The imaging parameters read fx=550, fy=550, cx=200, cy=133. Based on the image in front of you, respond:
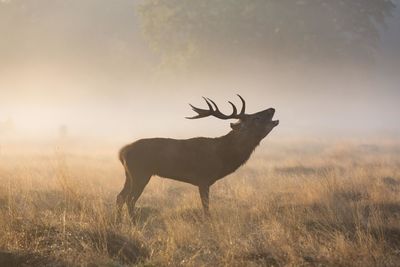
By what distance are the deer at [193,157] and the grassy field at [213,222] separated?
1.58ft

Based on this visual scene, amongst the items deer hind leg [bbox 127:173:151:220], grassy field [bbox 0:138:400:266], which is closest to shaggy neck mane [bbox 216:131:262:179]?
grassy field [bbox 0:138:400:266]

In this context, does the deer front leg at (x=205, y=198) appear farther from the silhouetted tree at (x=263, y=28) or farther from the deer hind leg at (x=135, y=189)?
the silhouetted tree at (x=263, y=28)

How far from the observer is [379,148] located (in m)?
22.0

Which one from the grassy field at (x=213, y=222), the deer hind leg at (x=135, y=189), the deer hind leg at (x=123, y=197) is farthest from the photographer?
the deer hind leg at (x=135, y=189)

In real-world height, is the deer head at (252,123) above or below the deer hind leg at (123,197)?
above

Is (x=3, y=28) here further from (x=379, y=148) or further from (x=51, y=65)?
(x=379, y=148)

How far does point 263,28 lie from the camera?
115ft

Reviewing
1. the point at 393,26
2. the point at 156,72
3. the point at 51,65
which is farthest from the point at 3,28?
the point at 393,26

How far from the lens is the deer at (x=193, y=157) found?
8766 mm

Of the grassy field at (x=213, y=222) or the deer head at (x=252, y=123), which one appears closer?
the grassy field at (x=213, y=222)

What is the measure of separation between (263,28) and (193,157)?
27.5 m

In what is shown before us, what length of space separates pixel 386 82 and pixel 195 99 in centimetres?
2822

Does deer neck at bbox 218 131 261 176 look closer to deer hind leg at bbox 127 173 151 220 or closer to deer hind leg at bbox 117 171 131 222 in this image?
deer hind leg at bbox 127 173 151 220

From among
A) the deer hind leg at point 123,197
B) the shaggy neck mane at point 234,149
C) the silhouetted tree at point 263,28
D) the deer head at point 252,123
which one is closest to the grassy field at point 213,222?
the deer hind leg at point 123,197
